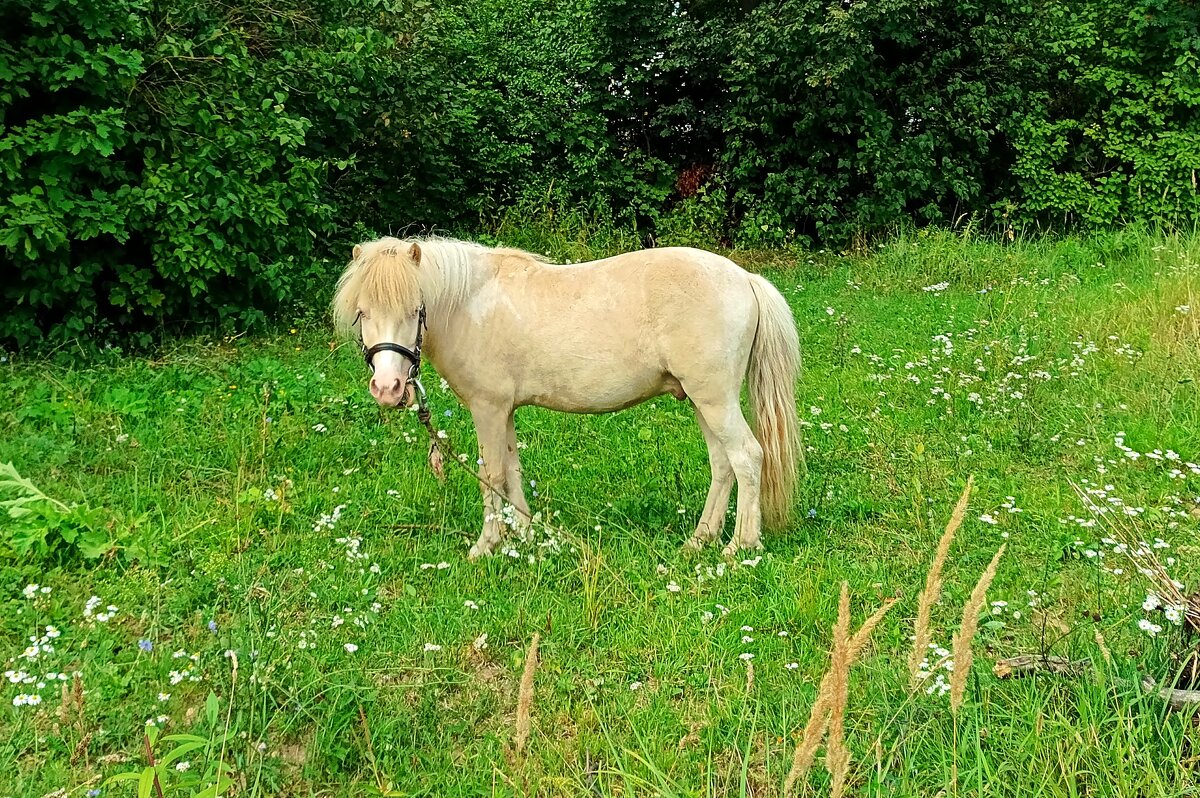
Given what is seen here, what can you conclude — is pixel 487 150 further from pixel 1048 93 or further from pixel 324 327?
pixel 1048 93

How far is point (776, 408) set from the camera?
3695mm

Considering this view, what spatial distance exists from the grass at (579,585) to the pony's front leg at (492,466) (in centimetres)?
15

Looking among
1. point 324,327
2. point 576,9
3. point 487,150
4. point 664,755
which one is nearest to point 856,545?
point 664,755

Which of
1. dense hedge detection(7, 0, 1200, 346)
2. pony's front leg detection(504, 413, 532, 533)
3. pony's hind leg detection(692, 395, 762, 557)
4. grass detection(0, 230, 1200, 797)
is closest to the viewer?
grass detection(0, 230, 1200, 797)

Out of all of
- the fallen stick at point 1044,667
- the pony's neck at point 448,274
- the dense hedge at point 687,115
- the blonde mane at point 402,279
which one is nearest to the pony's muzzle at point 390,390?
the blonde mane at point 402,279

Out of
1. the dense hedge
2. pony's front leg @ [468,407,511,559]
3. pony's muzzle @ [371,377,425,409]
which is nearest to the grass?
pony's front leg @ [468,407,511,559]

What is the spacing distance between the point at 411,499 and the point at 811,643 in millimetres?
2202

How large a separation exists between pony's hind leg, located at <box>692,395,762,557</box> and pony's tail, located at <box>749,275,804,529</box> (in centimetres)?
12

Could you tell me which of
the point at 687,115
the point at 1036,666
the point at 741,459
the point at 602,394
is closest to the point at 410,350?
the point at 602,394

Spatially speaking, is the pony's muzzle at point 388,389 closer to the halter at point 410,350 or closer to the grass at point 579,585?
the halter at point 410,350

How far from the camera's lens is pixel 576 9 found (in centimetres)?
1150

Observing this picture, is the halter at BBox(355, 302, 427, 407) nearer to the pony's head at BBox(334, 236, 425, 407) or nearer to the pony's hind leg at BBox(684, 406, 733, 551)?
the pony's head at BBox(334, 236, 425, 407)

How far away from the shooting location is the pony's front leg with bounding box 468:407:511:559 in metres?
3.59

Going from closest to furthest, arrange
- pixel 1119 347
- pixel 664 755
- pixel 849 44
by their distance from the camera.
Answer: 1. pixel 664 755
2. pixel 1119 347
3. pixel 849 44
